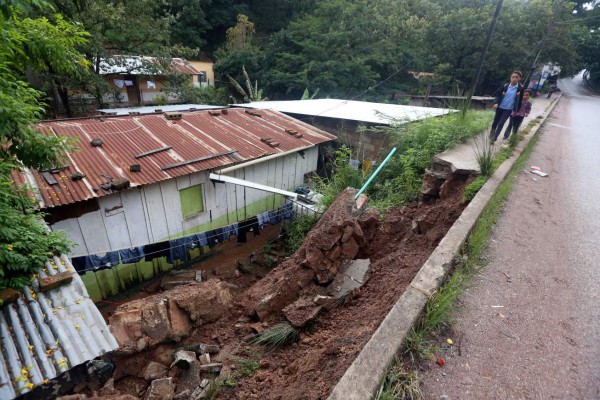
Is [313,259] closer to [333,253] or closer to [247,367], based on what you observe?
[333,253]

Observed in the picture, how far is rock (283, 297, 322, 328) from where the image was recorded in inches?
143

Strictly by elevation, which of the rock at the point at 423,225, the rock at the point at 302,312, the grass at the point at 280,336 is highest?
the rock at the point at 423,225

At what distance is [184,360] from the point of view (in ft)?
13.9

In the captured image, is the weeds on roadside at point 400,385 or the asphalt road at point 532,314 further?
the asphalt road at point 532,314

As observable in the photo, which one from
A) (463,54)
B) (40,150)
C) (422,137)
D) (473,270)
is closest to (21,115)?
A: (40,150)

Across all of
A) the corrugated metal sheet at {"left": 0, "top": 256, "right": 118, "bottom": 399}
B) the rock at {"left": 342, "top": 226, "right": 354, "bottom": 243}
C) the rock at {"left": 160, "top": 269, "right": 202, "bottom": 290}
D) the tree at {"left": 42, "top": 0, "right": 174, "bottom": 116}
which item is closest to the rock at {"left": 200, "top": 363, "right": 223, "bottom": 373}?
the corrugated metal sheet at {"left": 0, "top": 256, "right": 118, "bottom": 399}

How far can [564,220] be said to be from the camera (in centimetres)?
443

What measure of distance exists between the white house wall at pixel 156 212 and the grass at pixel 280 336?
159 inches

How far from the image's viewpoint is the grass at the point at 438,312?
2.00 m

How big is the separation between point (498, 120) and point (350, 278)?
19.7 feet

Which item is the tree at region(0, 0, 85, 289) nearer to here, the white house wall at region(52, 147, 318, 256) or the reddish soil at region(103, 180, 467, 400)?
the reddish soil at region(103, 180, 467, 400)

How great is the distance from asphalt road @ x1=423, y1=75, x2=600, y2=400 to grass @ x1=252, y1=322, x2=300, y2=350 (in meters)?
1.89

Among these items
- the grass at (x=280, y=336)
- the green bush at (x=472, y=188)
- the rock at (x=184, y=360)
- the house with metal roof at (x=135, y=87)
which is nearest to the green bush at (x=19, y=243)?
the rock at (x=184, y=360)

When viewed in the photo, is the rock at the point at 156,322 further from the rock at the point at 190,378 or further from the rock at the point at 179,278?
the rock at the point at 179,278
